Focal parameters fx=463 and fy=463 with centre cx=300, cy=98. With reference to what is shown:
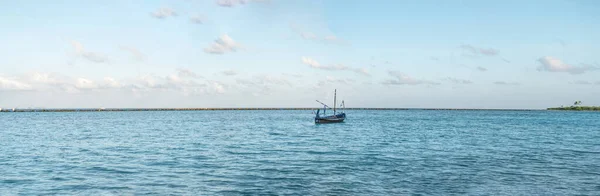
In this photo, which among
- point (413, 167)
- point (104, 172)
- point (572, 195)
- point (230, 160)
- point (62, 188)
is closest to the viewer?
point (572, 195)

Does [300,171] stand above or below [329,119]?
below

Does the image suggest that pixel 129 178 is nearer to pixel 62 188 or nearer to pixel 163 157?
pixel 62 188

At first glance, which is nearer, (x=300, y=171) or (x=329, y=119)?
(x=300, y=171)

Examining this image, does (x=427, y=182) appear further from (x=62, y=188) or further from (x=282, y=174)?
(x=62, y=188)

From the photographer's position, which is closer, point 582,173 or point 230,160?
point 582,173

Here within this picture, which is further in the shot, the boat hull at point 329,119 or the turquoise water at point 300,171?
the boat hull at point 329,119

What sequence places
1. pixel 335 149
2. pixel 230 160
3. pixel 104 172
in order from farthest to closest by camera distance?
1. pixel 335 149
2. pixel 230 160
3. pixel 104 172

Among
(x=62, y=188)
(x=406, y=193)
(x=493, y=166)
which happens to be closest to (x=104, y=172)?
(x=62, y=188)

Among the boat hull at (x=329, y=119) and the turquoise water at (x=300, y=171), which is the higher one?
the boat hull at (x=329, y=119)

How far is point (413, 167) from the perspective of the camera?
29.7 meters

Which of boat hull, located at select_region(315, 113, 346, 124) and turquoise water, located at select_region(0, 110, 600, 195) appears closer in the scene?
turquoise water, located at select_region(0, 110, 600, 195)

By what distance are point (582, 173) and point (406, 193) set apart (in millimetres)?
13005

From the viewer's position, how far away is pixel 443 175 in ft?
86.4

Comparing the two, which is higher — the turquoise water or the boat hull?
the boat hull
